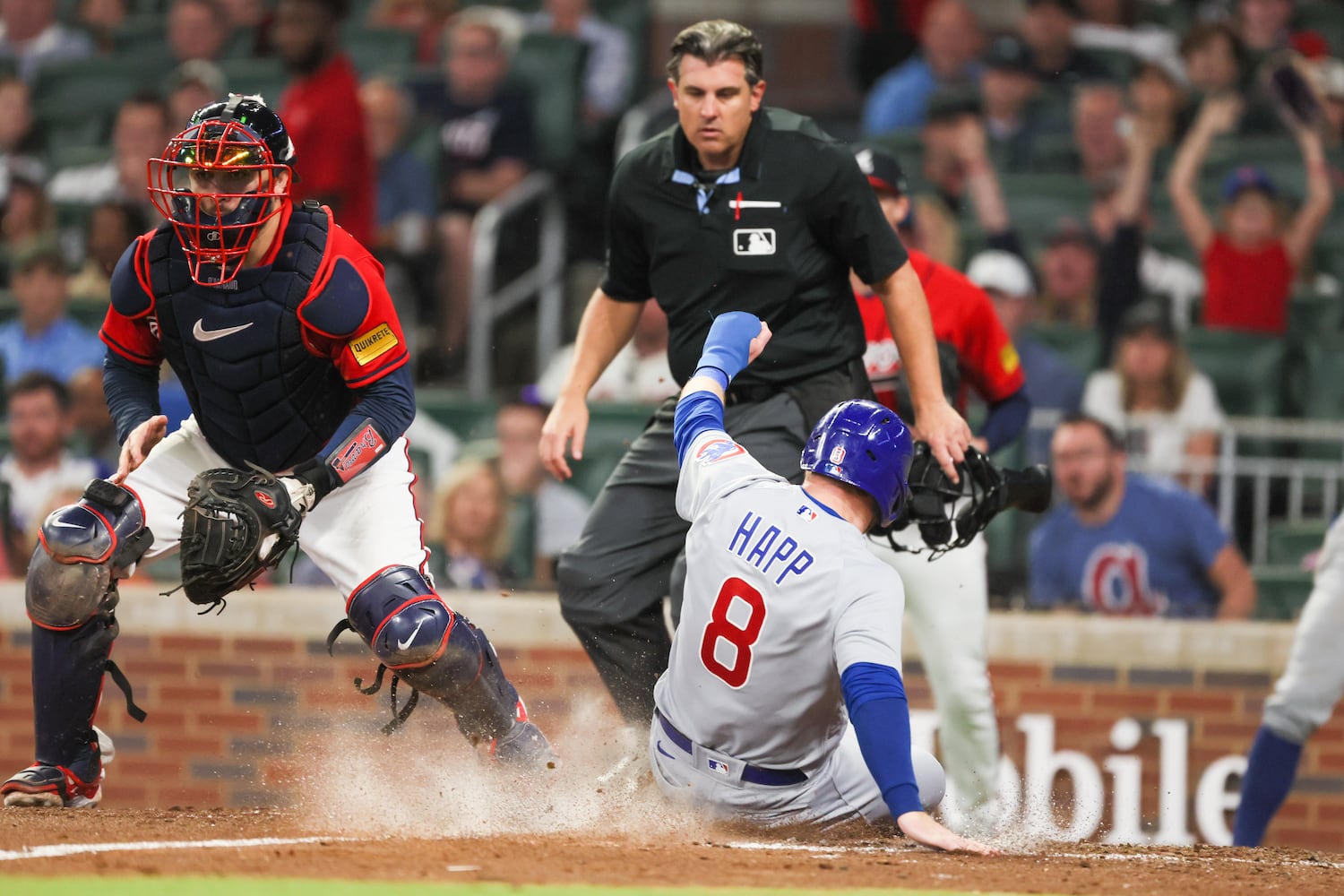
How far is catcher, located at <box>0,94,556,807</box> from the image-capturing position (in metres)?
4.59

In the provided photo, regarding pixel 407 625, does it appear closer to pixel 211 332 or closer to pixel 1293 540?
pixel 211 332

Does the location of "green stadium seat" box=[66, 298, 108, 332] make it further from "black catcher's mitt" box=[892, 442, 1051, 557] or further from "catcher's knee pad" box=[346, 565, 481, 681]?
"black catcher's mitt" box=[892, 442, 1051, 557]

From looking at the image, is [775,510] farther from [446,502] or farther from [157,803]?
[157,803]

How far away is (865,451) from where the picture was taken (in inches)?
169

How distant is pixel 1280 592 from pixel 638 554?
3728mm

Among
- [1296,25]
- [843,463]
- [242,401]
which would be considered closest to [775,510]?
[843,463]

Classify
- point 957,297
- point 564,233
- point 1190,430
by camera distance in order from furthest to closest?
point 564,233
point 1190,430
point 957,297

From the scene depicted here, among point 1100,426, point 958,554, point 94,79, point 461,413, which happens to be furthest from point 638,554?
point 94,79

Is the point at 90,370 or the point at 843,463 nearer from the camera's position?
the point at 843,463

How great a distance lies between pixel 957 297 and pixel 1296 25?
16.8 feet

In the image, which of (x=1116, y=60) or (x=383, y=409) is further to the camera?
(x=1116, y=60)

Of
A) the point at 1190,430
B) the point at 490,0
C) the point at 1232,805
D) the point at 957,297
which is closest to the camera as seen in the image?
the point at 957,297

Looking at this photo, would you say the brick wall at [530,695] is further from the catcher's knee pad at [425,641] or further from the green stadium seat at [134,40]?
the green stadium seat at [134,40]

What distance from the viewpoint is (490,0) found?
10.7 m
